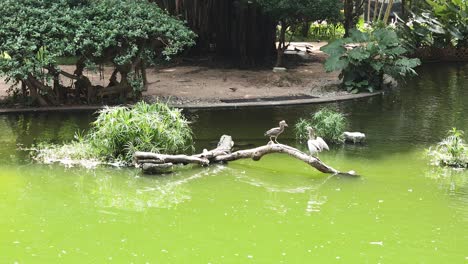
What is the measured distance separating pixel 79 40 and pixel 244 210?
6.47 meters

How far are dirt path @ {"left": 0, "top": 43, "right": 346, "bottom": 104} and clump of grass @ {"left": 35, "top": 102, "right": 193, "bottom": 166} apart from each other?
4538mm

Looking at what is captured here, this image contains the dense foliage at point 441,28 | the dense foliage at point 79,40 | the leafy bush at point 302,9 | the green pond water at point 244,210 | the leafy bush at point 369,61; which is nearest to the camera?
the green pond water at point 244,210

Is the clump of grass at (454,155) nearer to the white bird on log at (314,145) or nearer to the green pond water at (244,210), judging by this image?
the green pond water at (244,210)

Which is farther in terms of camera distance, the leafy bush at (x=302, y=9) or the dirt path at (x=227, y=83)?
the leafy bush at (x=302, y=9)

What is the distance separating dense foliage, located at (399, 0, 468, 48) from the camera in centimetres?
2130

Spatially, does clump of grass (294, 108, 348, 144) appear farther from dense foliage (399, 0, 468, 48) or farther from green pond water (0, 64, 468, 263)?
dense foliage (399, 0, 468, 48)

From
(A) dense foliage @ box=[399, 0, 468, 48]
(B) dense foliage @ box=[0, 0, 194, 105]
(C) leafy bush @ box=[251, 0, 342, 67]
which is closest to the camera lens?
(B) dense foliage @ box=[0, 0, 194, 105]

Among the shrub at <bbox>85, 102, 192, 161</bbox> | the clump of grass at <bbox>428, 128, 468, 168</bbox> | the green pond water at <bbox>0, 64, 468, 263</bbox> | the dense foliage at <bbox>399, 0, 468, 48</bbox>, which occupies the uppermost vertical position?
the dense foliage at <bbox>399, 0, 468, 48</bbox>

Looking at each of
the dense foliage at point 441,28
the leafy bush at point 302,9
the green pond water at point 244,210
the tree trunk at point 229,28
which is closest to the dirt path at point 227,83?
the tree trunk at point 229,28

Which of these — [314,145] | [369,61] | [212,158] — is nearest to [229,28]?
[369,61]

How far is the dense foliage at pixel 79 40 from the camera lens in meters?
11.9

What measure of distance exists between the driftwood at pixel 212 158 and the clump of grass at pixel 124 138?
1.05 feet

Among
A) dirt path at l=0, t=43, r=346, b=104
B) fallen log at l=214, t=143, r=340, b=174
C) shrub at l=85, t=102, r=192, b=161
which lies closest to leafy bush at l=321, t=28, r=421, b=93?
dirt path at l=0, t=43, r=346, b=104

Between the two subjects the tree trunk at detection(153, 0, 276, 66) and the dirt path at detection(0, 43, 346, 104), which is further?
the tree trunk at detection(153, 0, 276, 66)
